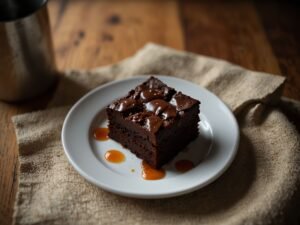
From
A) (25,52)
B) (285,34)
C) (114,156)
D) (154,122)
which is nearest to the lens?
(154,122)

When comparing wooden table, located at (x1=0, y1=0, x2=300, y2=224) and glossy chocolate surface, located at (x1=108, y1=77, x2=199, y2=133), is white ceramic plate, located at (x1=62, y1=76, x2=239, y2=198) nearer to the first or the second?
glossy chocolate surface, located at (x1=108, y1=77, x2=199, y2=133)

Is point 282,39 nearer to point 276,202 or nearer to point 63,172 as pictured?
point 276,202

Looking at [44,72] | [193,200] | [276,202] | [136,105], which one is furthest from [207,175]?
[44,72]

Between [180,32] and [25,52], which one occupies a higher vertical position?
[25,52]

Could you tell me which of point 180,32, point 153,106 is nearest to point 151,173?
point 153,106

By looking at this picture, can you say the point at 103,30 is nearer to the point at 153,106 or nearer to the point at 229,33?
the point at 229,33

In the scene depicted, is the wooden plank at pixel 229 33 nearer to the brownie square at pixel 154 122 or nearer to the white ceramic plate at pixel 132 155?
the white ceramic plate at pixel 132 155

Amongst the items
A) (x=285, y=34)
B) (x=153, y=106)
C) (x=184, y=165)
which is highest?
(x=153, y=106)
